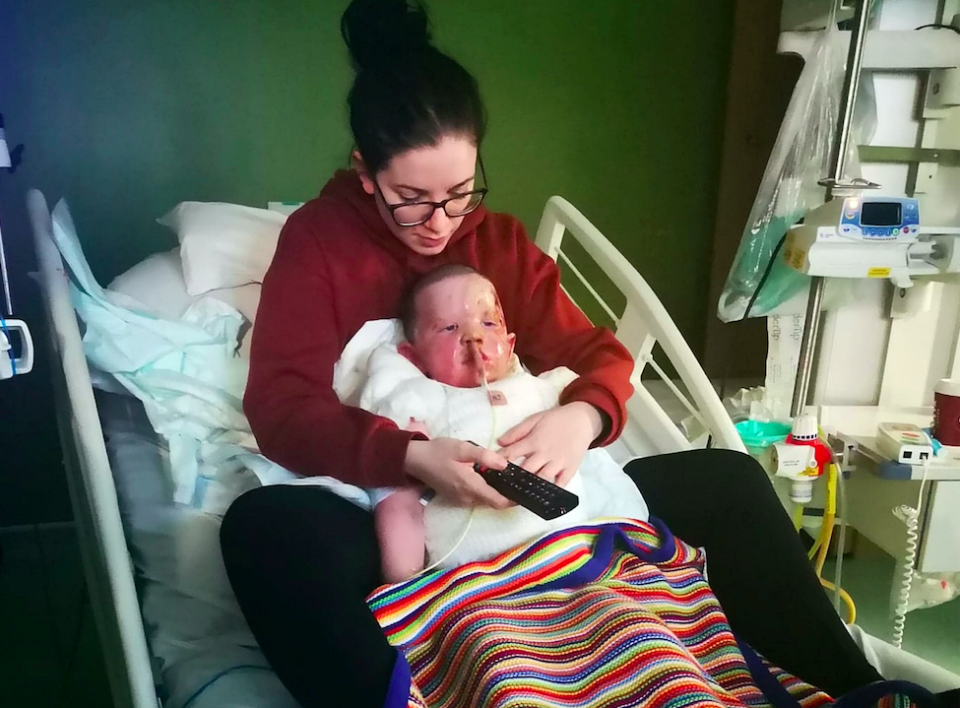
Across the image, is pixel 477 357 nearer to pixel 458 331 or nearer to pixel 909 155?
pixel 458 331

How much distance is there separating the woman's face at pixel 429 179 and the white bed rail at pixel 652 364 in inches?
17.6

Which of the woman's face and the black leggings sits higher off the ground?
the woman's face

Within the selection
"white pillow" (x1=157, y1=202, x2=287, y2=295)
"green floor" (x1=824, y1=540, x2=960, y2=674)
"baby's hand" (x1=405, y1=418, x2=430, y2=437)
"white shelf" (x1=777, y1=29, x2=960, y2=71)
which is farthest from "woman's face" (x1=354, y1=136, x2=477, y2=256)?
"green floor" (x1=824, y1=540, x2=960, y2=674)

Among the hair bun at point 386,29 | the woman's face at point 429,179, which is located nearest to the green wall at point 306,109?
the hair bun at point 386,29

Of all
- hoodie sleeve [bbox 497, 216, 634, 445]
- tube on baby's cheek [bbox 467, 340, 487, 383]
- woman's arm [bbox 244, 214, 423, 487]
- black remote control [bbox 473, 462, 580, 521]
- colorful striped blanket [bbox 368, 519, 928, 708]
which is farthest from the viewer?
hoodie sleeve [bbox 497, 216, 634, 445]

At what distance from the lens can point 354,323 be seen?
118cm

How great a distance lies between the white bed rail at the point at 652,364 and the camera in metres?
1.30

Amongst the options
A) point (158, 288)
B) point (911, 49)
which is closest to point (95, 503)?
point (158, 288)

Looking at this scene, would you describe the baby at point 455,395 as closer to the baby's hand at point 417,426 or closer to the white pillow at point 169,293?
the baby's hand at point 417,426

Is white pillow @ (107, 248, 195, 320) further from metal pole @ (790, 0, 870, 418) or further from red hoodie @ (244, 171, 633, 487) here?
metal pole @ (790, 0, 870, 418)

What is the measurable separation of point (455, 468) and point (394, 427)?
Answer: 0.12 meters

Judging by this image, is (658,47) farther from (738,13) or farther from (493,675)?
(493,675)

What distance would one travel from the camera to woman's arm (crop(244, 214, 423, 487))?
97cm

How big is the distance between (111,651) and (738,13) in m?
1.84
